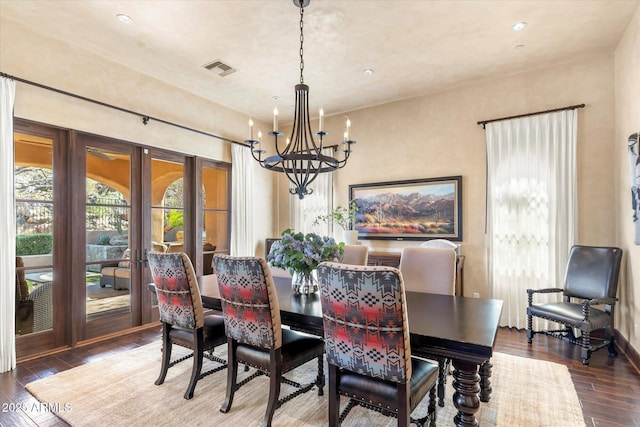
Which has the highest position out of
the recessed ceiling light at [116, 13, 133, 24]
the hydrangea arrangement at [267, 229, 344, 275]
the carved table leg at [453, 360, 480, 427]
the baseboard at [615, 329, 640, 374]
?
the recessed ceiling light at [116, 13, 133, 24]

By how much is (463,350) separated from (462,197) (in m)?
3.24

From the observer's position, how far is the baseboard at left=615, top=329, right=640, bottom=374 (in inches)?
113

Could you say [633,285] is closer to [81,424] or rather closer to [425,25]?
[425,25]

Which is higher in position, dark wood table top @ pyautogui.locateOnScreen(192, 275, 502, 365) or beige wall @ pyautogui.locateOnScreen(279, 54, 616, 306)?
beige wall @ pyautogui.locateOnScreen(279, 54, 616, 306)

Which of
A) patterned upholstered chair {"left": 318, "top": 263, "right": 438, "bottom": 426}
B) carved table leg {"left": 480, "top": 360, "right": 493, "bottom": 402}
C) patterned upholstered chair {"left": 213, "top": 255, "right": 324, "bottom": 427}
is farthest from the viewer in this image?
carved table leg {"left": 480, "top": 360, "right": 493, "bottom": 402}

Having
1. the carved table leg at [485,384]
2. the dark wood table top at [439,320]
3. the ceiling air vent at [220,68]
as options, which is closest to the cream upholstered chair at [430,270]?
the dark wood table top at [439,320]

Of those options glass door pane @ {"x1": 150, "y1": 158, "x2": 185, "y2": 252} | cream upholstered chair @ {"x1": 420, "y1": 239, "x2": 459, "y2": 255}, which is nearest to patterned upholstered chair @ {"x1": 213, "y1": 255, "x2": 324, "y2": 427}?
glass door pane @ {"x1": 150, "y1": 158, "x2": 185, "y2": 252}

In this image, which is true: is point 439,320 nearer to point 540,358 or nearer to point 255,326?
point 255,326

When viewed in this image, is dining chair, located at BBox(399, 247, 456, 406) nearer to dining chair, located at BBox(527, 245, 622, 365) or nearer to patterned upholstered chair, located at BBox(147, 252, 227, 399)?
dining chair, located at BBox(527, 245, 622, 365)

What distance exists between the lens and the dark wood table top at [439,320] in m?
1.55

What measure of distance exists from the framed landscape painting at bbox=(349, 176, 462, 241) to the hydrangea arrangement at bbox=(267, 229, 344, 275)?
2.43 m

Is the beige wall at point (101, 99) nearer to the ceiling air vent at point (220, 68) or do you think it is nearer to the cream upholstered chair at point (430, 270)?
the ceiling air vent at point (220, 68)

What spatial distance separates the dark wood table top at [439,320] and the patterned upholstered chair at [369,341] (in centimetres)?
17

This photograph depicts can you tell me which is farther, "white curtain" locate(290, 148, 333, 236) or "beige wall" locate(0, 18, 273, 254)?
"white curtain" locate(290, 148, 333, 236)
